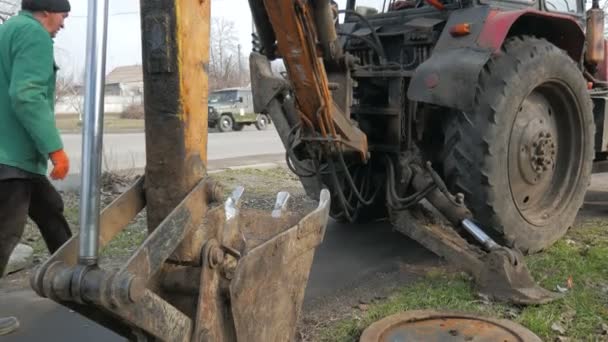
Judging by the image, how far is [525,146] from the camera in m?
4.88

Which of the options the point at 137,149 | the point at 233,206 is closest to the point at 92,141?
the point at 233,206

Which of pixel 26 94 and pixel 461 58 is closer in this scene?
pixel 26 94

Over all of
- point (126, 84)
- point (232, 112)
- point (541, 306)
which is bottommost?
point (232, 112)

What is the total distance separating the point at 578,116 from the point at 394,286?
2.37 meters

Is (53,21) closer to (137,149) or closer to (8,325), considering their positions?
(8,325)

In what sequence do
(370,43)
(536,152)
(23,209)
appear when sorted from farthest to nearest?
(370,43), (536,152), (23,209)

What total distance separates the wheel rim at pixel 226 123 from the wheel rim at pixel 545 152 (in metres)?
22.8

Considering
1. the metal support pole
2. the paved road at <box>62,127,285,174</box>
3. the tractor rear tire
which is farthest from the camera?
the paved road at <box>62,127,285,174</box>

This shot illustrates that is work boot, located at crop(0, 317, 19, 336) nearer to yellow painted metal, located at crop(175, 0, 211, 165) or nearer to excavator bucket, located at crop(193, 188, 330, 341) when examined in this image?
excavator bucket, located at crop(193, 188, 330, 341)

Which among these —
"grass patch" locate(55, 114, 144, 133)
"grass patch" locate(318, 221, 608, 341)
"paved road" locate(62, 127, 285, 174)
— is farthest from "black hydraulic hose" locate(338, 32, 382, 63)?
"grass patch" locate(55, 114, 144, 133)

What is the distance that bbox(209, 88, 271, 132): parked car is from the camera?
1089 inches

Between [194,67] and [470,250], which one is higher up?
[194,67]

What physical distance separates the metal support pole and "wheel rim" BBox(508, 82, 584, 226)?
3.42m

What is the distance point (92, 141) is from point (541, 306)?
2.92 metres
